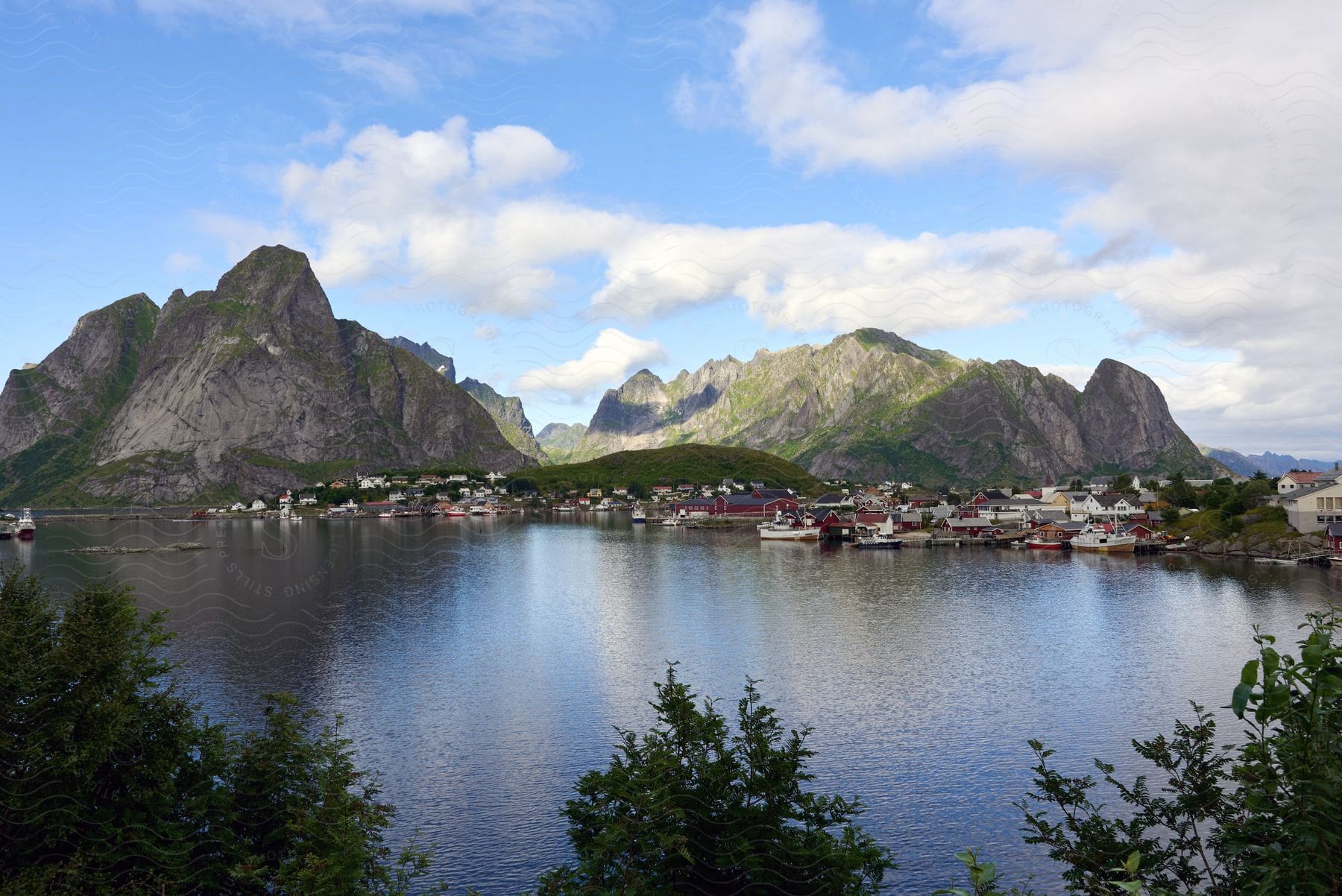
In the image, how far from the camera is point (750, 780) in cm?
1906

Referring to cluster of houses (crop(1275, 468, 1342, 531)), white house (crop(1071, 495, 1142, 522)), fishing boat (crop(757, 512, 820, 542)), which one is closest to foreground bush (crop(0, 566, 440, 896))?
cluster of houses (crop(1275, 468, 1342, 531))

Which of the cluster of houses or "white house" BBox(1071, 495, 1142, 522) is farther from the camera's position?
"white house" BBox(1071, 495, 1142, 522)

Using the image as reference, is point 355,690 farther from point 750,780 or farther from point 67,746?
point 750,780

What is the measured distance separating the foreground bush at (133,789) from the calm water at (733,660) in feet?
23.8

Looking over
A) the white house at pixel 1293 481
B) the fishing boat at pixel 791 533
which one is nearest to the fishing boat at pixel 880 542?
the fishing boat at pixel 791 533

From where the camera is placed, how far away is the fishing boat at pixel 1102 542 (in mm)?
118438

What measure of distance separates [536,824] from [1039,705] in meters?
28.6

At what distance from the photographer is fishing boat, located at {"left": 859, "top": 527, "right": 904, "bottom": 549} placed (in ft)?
436

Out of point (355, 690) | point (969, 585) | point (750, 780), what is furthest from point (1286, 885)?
point (969, 585)

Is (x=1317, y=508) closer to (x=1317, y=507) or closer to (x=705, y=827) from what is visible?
(x=1317, y=507)

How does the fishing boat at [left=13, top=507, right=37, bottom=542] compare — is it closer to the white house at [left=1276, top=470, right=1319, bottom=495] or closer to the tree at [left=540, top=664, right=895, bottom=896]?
the tree at [left=540, top=664, right=895, bottom=896]

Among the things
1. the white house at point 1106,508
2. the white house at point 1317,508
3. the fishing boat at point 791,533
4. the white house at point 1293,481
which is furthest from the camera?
the fishing boat at point 791,533

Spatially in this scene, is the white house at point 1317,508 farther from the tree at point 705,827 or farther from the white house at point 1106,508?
the tree at point 705,827

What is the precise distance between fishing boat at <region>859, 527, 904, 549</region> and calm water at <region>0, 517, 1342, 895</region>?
67.2 ft
